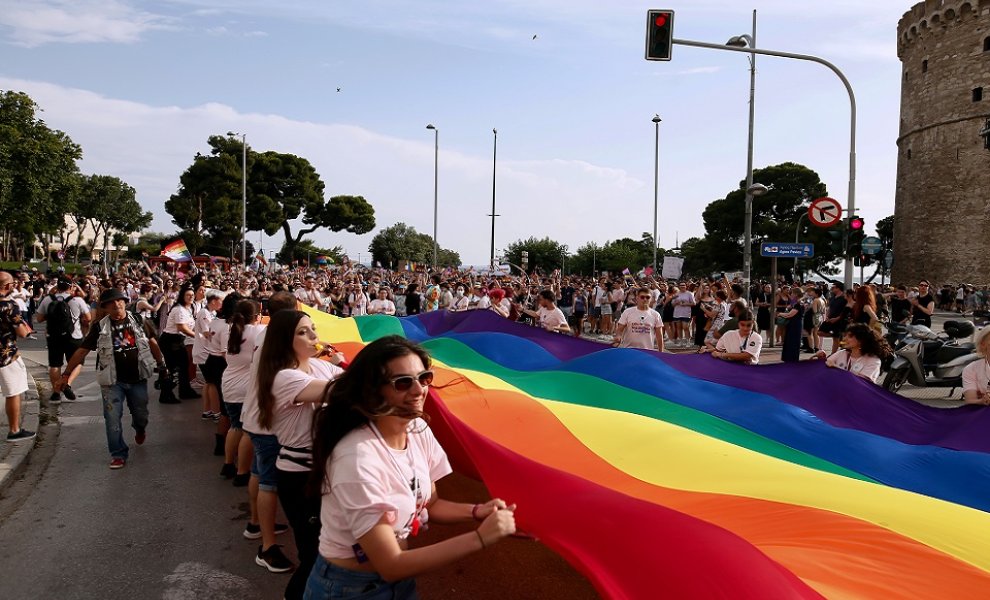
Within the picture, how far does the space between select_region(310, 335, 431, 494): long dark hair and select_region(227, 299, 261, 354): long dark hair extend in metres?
3.77

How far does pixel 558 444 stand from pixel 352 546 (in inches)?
80.1

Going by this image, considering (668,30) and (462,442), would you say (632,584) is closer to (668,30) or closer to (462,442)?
(462,442)

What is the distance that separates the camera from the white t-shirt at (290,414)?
3.92m

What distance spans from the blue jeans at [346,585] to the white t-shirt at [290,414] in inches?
64.6

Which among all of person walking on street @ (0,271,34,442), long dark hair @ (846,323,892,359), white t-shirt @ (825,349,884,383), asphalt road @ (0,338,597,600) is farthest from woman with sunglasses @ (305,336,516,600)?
person walking on street @ (0,271,34,442)

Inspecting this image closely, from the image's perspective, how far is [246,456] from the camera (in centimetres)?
622

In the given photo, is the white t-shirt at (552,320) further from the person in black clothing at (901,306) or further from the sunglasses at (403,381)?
the person in black clothing at (901,306)

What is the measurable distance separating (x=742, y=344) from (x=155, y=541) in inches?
235

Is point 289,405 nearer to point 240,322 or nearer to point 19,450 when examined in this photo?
point 240,322

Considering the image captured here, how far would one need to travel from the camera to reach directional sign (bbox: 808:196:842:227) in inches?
559

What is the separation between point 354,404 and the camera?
7.65 ft

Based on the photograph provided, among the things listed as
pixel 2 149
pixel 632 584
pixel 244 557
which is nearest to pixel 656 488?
pixel 632 584

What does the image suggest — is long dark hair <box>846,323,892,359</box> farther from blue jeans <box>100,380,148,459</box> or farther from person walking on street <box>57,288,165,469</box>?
blue jeans <box>100,380,148,459</box>

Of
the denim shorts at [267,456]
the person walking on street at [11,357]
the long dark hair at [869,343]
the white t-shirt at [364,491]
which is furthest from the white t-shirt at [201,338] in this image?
the long dark hair at [869,343]
